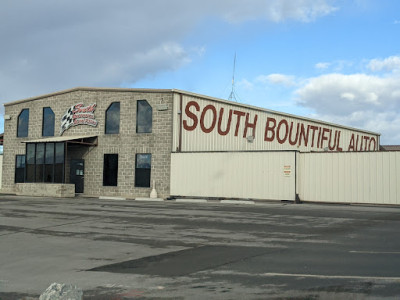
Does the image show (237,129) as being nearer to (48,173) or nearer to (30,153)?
(48,173)

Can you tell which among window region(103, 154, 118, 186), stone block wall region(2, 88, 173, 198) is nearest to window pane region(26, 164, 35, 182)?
stone block wall region(2, 88, 173, 198)

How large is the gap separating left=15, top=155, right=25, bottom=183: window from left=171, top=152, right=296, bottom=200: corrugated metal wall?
13.8m

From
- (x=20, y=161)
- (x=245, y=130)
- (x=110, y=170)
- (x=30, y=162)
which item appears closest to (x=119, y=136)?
(x=110, y=170)

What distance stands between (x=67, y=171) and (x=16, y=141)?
671cm

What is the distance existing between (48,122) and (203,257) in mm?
26997

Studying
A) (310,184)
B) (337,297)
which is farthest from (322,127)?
(337,297)

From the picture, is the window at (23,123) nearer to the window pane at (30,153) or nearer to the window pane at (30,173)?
the window pane at (30,153)

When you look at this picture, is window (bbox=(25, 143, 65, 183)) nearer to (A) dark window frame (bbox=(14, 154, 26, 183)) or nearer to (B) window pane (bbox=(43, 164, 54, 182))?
(B) window pane (bbox=(43, 164, 54, 182))

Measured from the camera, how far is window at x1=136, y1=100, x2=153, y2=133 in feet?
92.7

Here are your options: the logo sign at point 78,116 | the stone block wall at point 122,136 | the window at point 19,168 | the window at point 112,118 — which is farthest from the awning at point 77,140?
the window at point 19,168

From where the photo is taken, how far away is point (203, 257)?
883 centimetres

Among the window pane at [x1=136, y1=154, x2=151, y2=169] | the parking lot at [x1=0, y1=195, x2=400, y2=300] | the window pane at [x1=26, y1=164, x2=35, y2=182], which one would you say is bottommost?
the parking lot at [x1=0, y1=195, x2=400, y2=300]

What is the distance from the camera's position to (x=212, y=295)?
599 cm

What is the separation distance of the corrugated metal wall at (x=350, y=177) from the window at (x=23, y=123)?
21729 mm
